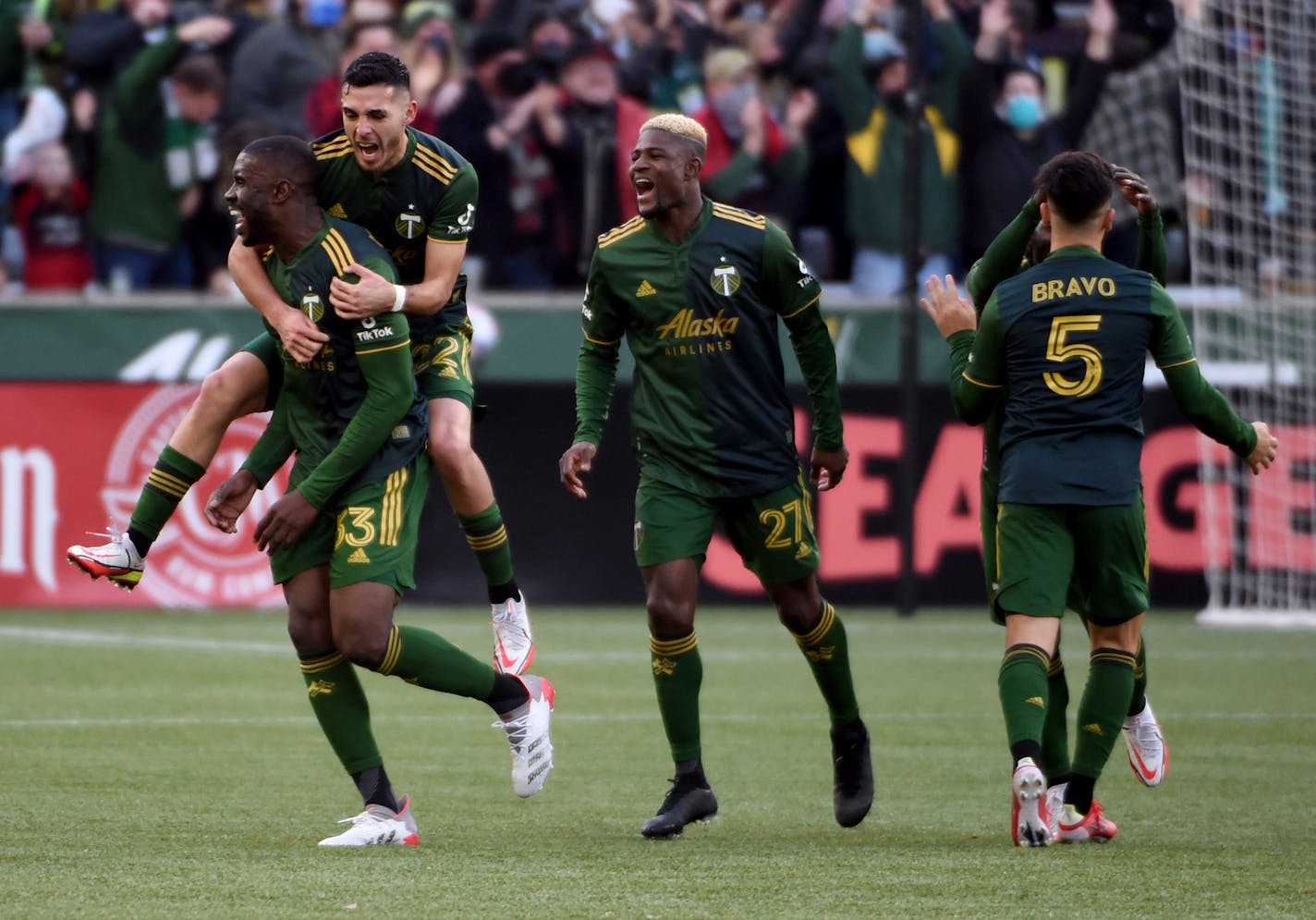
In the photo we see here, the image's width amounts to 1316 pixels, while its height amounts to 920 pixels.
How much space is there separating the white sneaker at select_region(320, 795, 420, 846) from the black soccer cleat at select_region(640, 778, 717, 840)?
2.38 feet

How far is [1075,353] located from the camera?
6477 millimetres

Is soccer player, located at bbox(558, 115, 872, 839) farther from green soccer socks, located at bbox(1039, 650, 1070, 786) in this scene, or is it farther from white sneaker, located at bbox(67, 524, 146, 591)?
white sneaker, located at bbox(67, 524, 146, 591)

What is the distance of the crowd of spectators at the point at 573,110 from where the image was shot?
1502 cm

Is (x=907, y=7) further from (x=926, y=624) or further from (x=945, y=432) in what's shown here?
(x=926, y=624)

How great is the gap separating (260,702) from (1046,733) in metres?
4.67

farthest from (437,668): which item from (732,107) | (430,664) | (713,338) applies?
(732,107)

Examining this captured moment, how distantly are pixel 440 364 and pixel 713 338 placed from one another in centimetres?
103

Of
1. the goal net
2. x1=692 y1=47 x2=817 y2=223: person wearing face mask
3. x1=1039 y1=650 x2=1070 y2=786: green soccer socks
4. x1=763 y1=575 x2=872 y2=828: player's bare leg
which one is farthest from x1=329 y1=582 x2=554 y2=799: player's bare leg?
the goal net

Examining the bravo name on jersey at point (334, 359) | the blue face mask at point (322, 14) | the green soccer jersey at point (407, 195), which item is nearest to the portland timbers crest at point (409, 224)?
the green soccer jersey at point (407, 195)

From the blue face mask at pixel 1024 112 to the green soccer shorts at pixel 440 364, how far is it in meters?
8.97

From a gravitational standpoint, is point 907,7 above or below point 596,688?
above

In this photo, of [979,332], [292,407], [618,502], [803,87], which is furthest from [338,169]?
[803,87]

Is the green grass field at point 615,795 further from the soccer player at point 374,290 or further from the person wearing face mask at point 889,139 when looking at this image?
the person wearing face mask at point 889,139

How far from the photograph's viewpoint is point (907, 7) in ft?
50.3
